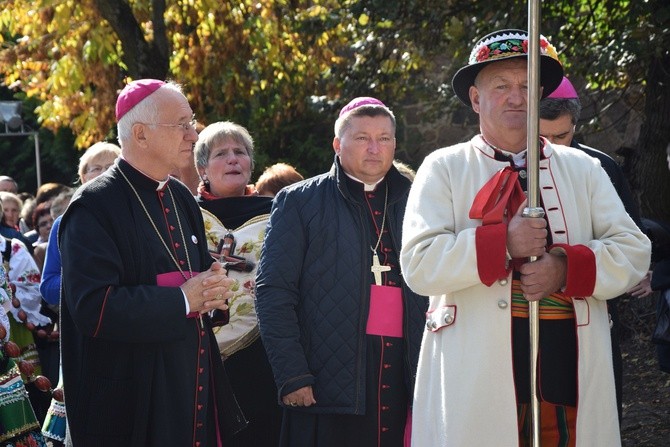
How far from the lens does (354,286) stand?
15.7 feet

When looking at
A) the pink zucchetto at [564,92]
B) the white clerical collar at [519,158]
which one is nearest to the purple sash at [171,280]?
the white clerical collar at [519,158]

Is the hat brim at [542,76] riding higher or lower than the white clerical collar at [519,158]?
higher

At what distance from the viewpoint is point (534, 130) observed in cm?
329

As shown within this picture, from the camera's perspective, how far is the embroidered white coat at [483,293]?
3.50 m

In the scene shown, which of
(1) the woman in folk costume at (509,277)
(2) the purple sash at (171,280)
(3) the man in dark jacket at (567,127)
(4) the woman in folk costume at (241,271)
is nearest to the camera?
(1) the woman in folk costume at (509,277)

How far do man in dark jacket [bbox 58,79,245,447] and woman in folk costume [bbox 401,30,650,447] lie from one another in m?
0.97

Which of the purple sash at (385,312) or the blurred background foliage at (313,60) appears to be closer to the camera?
the purple sash at (385,312)

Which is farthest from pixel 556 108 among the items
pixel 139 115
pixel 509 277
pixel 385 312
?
pixel 139 115

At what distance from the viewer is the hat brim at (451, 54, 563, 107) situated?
12.8 ft

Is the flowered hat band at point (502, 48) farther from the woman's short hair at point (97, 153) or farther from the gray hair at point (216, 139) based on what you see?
the woman's short hair at point (97, 153)

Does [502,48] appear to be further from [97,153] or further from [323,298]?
[97,153]

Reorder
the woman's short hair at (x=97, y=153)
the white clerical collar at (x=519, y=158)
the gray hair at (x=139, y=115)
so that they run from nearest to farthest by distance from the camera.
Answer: the white clerical collar at (x=519, y=158), the gray hair at (x=139, y=115), the woman's short hair at (x=97, y=153)

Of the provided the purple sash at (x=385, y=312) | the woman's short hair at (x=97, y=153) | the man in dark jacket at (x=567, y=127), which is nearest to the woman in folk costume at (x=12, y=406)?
the woman's short hair at (x=97, y=153)

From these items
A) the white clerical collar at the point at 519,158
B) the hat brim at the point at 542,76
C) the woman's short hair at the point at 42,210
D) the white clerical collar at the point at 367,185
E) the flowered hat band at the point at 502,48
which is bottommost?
the white clerical collar at the point at 519,158
